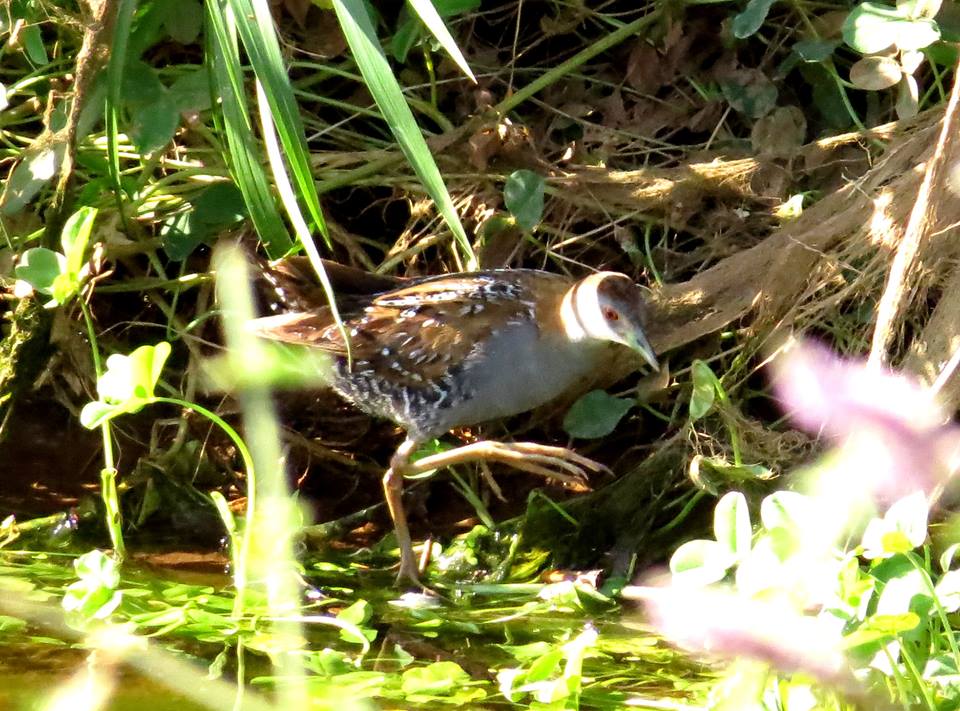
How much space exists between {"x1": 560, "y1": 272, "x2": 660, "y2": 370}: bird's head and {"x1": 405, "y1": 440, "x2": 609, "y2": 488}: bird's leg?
0.32m

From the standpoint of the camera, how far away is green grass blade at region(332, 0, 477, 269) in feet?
7.31

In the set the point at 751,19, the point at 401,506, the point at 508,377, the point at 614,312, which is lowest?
the point at 401,506

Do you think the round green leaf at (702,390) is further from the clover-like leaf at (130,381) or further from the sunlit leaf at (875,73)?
the clover-like leaf at (130,381)

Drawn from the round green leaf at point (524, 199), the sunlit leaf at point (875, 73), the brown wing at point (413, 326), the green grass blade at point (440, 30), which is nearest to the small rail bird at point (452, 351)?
the brown wing at point (413, 326)

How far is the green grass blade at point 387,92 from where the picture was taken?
2.23 metres

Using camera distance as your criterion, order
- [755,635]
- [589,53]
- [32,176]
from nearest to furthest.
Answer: [755,635] → [32,176] → [589,53]

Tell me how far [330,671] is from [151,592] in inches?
24.0

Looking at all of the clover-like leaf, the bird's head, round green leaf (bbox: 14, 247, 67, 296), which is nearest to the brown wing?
the bird's head

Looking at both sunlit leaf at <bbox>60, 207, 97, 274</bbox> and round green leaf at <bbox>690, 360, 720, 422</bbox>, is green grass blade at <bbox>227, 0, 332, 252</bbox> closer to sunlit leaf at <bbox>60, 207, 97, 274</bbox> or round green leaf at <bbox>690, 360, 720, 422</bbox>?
sunlit leaf at <bbox>60, 207, 97, 274</bbox>

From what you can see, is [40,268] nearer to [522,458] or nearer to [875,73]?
[522,458]

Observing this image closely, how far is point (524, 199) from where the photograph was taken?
10.8ft

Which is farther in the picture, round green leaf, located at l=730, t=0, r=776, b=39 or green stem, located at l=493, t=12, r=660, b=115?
green stem, located at l=493, t=12, r=660, b=115

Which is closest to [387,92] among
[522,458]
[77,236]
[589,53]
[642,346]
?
[77,236]

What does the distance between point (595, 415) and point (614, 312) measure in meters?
0.30
